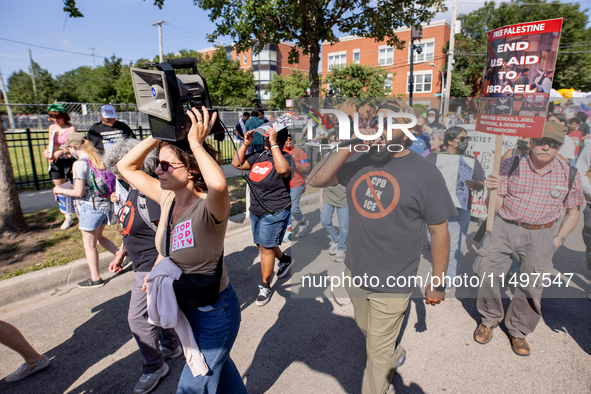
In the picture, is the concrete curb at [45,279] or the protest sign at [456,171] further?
the concrete curb at [45,279]

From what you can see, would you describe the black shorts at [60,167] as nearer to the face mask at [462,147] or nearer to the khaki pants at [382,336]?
the khaki pants at [382,336]

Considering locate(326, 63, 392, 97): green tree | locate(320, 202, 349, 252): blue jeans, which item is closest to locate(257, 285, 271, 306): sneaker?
locate(320, 202, 349, 252): blue jeans

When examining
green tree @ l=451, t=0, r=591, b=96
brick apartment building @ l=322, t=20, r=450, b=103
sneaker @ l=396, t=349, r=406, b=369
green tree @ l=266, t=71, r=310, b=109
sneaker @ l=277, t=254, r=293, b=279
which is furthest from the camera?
green tree @ l=266, t=71, r=310, b=109

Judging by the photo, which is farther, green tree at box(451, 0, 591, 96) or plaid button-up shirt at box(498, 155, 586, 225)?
green tree at box(451, 0, 591, 96)

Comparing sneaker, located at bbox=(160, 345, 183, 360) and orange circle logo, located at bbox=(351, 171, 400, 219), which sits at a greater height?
orange circle logo, located at bbox=(351, 171, 400, 219)

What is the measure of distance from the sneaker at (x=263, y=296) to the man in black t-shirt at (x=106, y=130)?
3.82 m

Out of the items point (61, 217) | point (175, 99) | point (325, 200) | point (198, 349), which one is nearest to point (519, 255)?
point (325, 200)

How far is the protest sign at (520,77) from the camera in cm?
271

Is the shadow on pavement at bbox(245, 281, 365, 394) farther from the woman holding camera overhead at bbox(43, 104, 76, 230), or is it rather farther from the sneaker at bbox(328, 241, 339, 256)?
the woman holding camera overhead at bbox(43, 104, 76, 230)

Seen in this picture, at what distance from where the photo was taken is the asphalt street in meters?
2.72

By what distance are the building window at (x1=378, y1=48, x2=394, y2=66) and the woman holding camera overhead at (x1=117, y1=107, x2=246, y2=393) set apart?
1537 inches

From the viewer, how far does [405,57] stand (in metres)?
36.6

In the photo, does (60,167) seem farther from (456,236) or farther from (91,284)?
(456,236)

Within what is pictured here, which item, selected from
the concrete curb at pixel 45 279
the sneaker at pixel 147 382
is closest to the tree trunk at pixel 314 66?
the concrete curb at pixel 45 279
